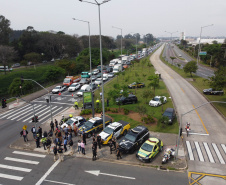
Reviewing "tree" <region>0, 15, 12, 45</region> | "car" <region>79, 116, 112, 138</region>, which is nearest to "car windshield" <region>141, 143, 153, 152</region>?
"car" <region>79, 116, 112, 138</region>

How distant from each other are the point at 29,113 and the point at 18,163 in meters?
14.5

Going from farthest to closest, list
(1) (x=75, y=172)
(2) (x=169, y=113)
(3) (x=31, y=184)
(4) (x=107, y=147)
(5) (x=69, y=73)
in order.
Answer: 1. (5) (x=69, y=73)
2. (2) (x=169, y=113)
3. (4) (x=107, y=147)
4. (1) (x=75, y=172)
5. (3) (x=31, y=184)

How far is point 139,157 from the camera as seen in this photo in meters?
16.1

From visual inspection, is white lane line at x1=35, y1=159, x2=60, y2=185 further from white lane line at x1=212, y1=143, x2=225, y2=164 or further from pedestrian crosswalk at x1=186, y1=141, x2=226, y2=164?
white lane line at x1=212, y1=143, x2=225, y2=164

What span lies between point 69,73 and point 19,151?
41155 millimetres

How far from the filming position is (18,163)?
16.2 meters

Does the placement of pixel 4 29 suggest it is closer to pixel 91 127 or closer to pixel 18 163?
pixel 91 127

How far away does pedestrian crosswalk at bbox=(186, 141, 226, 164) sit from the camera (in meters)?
16.6

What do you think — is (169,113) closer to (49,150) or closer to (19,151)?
(49,150)

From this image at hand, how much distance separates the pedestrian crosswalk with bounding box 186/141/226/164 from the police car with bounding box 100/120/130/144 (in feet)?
23.1

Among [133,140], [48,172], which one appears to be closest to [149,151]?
[133,140]

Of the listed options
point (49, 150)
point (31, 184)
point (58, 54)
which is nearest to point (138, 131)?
point (49, 150)

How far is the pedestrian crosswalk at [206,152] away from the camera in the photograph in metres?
16.6

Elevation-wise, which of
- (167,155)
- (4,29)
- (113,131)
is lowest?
(167,155)
